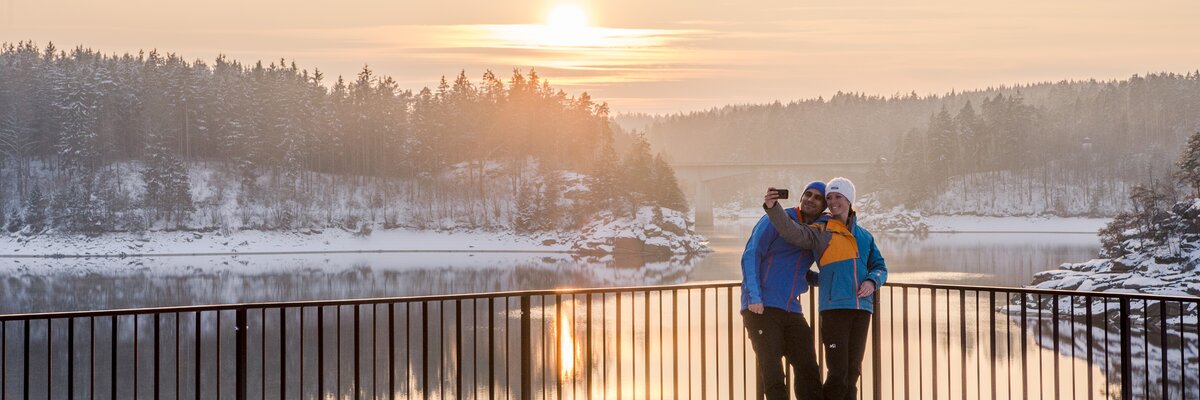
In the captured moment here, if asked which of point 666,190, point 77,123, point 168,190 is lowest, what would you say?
point 666,190

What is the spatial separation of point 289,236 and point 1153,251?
6242cm

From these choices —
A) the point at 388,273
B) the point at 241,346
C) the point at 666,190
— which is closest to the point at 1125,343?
the point at 241,346

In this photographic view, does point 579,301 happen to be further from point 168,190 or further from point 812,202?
point 168,190

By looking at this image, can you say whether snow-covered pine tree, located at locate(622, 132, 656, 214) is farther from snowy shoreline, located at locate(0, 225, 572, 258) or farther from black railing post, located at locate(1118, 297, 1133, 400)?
black railing post, located at locate(1118, 297, 1133, 400)

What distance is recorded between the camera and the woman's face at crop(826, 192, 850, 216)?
731cm

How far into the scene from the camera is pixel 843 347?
745cm

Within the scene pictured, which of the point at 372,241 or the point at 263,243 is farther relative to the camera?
the point at 372,241

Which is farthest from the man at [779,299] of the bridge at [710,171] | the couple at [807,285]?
the bridge at [710,171]

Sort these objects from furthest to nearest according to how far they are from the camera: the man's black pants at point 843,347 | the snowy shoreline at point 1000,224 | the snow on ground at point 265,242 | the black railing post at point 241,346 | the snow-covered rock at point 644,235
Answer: the snowy shoreline at point 1000,224 < the snow on ground at point 265,242 < the snow-covered rock at point 644,235 < the black railing post at point 241,346 < the man's black pants at point 843,347

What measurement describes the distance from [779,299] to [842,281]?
39cm

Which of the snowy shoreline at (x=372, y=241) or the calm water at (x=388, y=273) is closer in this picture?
the calm water at (x=388, y=273)

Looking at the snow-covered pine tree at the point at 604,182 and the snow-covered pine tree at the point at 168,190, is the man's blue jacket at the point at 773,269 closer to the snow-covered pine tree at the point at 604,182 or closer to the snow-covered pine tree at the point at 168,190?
the snow-covered pine tree at the point at 604,182

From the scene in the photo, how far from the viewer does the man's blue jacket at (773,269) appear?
7.28m

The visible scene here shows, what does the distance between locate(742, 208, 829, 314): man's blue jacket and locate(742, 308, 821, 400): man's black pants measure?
8 centimetres
